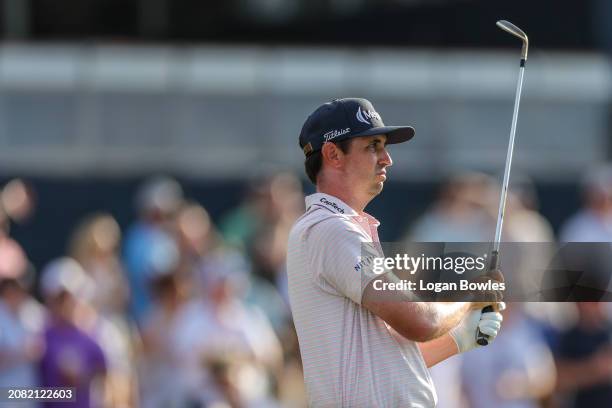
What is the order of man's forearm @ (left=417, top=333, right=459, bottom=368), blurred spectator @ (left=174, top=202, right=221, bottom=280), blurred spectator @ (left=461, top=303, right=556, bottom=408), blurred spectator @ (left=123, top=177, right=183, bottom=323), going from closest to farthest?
man's forearm @ (left=417, top=333, right=459, bottom=368) → blurred spectator @ (left=461, top=303, right=556, bottom=408) → blurred spectator @ (left=123, top=177, right=183, bottom=323) → blurred spectator @ (left=174, top=202, right=221, bottom=280)

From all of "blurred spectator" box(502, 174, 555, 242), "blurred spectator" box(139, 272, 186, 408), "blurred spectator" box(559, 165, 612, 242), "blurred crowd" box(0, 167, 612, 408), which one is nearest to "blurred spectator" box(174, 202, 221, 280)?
"blurred crowd" box(0, 167, 612, 408)

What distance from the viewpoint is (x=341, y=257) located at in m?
4.53

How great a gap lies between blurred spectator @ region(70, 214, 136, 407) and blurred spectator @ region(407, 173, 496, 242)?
2.28m

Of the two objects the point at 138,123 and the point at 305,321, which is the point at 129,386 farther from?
the point at 138,123

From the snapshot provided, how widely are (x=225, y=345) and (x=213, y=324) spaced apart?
0.23 metres

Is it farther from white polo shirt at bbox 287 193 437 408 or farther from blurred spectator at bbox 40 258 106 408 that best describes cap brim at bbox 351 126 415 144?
blurred spectator at bbox 40 258 106 408

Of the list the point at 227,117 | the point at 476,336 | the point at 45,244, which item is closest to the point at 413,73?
the point at 227,117

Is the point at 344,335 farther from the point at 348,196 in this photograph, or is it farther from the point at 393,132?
the point at 393,132

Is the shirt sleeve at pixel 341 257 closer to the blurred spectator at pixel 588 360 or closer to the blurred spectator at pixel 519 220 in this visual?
the blurred spectator at pixel 519 220

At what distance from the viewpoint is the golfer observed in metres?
4.50

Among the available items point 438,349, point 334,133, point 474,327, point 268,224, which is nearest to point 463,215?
point 268,224

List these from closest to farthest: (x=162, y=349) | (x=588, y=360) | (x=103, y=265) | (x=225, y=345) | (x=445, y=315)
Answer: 1. (x=445, y=315)
2. (x=225, y=345)
3. (x=162, y=349)
4. (x=588, y=360)
5. (x=103, y=265)

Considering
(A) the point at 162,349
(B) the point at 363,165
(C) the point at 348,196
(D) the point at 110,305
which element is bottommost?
(A) the point at 162,349

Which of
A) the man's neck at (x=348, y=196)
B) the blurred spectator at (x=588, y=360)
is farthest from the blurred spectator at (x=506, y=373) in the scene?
the man's neck at (x=348, y=196)
